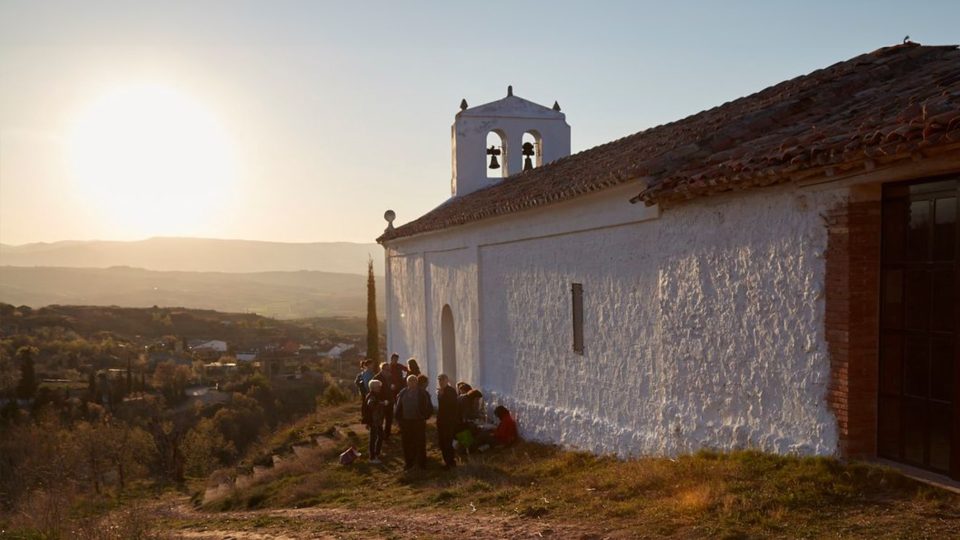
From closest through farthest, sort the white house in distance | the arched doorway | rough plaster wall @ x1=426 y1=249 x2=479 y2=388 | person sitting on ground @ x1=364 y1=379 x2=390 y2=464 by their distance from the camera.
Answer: the white house in distance → person sitting on ground @ x1=364 y1=379 x2=390 y2=464 → rough plaster wall @ x1=426 y1=249 x2=479 y2=388 → the arched doorway

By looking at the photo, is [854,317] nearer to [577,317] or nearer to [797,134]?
[797,134]

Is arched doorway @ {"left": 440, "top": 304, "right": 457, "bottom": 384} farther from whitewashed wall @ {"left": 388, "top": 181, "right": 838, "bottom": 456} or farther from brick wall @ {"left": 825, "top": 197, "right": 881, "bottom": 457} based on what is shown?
brick wall @ {"left": 825, "top": 197, "right": 881, "bottom": 457}

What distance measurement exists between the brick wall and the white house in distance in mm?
14

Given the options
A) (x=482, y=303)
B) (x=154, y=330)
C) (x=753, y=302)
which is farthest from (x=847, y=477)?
(x=154, y=330)

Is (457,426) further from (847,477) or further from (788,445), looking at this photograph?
(847,477)

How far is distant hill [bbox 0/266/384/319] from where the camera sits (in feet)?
445

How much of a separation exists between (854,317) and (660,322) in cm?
282

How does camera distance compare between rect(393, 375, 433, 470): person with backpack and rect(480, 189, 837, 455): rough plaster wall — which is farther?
rect(393, 375, 433, 470): person with backpack

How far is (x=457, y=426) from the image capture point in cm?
1218

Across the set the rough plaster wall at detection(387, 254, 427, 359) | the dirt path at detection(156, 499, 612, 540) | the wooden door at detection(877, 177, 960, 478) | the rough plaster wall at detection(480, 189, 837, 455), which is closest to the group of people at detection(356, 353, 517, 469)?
the rough plaster wall at detection(480, 189, 837, 455)

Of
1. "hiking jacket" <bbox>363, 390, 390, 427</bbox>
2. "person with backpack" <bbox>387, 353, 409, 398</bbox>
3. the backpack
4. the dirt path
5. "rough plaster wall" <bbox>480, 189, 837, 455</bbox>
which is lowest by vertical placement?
the backpack

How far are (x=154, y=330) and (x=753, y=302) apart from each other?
61399 mm

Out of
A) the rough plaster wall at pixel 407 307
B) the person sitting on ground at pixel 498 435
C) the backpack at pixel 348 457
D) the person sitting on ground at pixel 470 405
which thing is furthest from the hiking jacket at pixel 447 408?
the rough plaster wall at pixel 407 307

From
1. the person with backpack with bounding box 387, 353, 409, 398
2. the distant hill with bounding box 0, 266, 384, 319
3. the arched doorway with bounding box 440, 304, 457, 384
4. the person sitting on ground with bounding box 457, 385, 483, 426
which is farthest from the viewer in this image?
the distant hill with bounding box 0, 266, 384, 319
